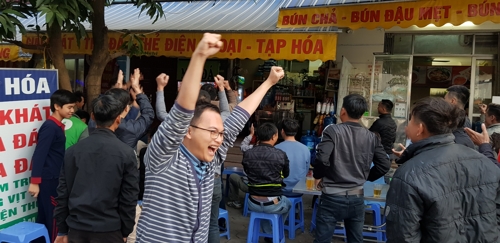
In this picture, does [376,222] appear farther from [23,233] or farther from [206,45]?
[206,45]

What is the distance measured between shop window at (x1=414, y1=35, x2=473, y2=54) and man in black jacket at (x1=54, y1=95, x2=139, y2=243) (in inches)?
275

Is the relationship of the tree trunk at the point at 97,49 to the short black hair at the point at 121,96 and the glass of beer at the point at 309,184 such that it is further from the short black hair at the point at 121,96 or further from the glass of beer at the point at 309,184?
the glass of beer at the point at 309,184

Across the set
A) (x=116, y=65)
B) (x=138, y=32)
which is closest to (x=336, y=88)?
(x=138, y=32)

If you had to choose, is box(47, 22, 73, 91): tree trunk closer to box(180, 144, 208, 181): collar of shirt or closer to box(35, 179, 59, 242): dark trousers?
box(35, 179, 59, 242): dark trousers

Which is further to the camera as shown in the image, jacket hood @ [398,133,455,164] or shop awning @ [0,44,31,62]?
shop awning @ [0,44,31,62]

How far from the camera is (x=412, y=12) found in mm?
5742

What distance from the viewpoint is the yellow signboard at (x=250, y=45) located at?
260 inches

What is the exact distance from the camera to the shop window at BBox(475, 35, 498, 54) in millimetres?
7617

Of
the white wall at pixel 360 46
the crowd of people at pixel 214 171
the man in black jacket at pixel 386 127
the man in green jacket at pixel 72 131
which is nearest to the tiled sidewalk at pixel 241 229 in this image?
the crowd of people at pixel 214 171

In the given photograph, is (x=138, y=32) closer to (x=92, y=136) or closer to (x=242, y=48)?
(x=242, y=48)

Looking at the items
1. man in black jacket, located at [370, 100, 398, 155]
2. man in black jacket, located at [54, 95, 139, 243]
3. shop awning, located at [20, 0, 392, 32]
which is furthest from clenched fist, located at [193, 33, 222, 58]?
man in black jacket, located at [370, 100, 398, 155]

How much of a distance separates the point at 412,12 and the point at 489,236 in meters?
4.23

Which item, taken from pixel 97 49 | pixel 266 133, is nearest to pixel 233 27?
pixel 97 49

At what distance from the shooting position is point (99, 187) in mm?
2713
